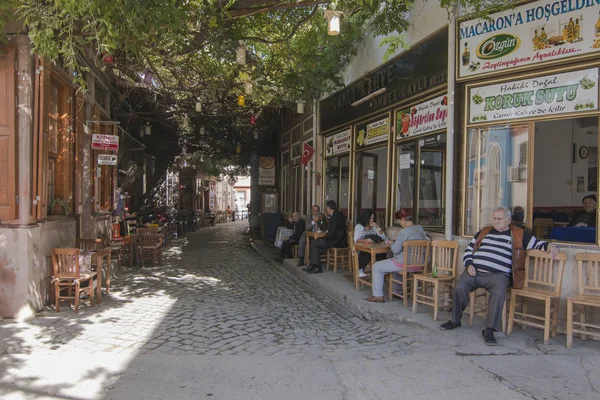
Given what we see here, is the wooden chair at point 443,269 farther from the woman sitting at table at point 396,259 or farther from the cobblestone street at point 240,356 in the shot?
the cobblestone street at point 240,356

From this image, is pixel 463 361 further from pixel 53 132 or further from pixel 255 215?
pixel 255 215

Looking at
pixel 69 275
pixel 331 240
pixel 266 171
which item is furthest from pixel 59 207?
pixel 266 171

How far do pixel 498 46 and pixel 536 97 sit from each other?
0.83m

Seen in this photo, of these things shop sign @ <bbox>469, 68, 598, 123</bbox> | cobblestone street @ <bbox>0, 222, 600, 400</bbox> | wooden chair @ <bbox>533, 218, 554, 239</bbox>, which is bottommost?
cobblestone street @ <bbox>0, 222, 600, 400</bbox>

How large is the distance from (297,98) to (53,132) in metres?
5.99

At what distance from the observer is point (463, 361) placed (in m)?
4.18

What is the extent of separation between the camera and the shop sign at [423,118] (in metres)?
6.62

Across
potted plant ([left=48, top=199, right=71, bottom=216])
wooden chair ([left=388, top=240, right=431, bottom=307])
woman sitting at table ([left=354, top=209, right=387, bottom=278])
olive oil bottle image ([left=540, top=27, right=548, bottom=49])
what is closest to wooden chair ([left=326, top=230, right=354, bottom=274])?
woman sitting at table ([left=354, top=209, right=387, bottom=278])

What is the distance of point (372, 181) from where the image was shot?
30.7 ft

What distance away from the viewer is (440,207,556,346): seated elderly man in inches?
184

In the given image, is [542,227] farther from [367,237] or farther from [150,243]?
[150,243]

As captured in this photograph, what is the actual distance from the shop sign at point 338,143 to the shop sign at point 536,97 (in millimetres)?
4259

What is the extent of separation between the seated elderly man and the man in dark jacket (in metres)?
3.59

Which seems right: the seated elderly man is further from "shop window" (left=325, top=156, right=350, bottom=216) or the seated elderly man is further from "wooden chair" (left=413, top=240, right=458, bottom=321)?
"shop window" (left=325, top=156, right=350, bottom=216)
